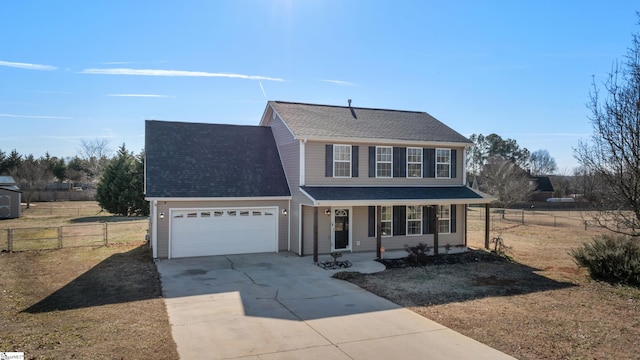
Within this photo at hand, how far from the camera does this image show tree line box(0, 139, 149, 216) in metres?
33.8

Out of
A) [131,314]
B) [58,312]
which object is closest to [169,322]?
[131,314]

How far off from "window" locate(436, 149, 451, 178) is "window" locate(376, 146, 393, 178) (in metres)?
2.51

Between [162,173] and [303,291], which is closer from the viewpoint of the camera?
[303,291]

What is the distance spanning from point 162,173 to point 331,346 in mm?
11699

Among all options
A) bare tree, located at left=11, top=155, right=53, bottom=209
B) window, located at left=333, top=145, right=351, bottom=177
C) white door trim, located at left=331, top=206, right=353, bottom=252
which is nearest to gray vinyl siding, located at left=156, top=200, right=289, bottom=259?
white door trim, located at left=331, top=206, right=353, bottom=252

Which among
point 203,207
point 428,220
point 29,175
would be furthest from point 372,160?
point 29,175

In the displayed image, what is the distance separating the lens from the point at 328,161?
57.2 ft

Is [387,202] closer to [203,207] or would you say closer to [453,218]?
[453,218]

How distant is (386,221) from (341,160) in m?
3.26

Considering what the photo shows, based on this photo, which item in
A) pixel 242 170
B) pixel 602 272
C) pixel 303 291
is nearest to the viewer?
pixel 303 291

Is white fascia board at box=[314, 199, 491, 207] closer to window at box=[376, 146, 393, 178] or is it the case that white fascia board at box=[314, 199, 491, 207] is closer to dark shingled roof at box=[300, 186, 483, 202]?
dark shingled roof at box=[300, 186, 483, 202]

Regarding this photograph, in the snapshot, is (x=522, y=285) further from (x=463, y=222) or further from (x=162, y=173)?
(x=162, y=173)

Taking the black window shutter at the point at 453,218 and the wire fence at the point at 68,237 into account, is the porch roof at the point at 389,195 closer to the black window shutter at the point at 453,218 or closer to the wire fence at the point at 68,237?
the black window shutter at the point at 453,218

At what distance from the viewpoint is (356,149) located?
1781cm
